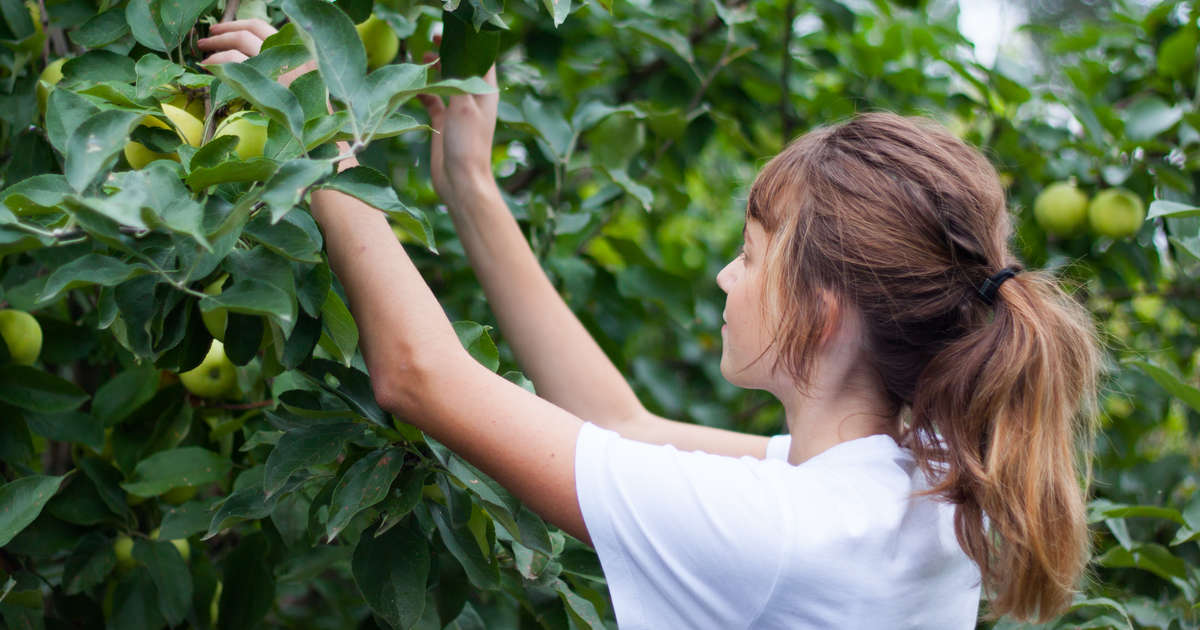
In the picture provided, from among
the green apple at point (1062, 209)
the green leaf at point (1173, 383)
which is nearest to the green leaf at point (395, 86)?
the green leaf at point (1173, 383)

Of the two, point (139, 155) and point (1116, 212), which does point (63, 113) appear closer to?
point (139, 155)

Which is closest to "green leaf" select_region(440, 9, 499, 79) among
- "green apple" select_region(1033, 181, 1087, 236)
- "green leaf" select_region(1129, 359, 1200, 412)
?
"green leaf" select_region(1129, 359, 1200, 412)

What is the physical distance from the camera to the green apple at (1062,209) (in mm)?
1750

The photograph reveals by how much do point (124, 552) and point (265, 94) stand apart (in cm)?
71

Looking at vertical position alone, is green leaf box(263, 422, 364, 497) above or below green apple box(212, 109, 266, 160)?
below

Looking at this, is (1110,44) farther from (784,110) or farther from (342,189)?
(342,189)

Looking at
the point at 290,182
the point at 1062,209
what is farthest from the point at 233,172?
the point at 1062,209

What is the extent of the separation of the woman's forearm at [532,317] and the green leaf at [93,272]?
584 mm

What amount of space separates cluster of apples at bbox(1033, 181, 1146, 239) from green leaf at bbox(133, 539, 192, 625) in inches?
56.5

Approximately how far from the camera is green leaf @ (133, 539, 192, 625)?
1128mm

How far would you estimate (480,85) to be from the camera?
734 millimetres

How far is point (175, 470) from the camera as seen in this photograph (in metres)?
1.12

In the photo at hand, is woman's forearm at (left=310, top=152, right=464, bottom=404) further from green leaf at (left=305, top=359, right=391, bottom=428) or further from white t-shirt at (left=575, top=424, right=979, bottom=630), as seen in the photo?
white t-shirt at (left=575, top=424, right=979, bottom=630)

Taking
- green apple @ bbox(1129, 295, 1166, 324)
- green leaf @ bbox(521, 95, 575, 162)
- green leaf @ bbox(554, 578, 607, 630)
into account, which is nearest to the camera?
green leaf @ bbox(554, 578, 607, 630)
